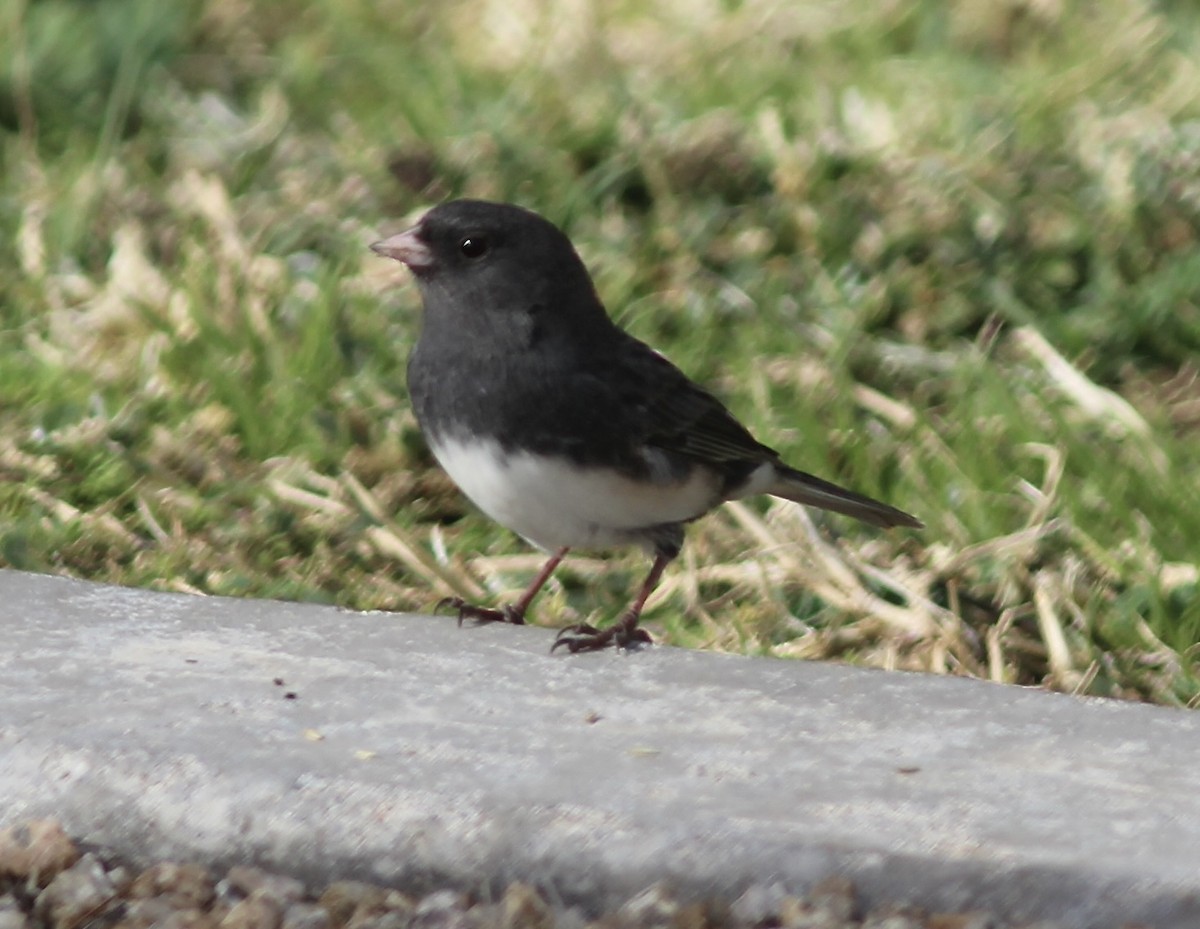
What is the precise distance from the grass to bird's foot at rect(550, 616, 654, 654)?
1.44 feet

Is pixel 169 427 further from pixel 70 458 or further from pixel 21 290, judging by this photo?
pixel 21 290

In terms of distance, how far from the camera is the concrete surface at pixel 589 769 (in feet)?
7.19

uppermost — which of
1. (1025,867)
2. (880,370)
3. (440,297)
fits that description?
(440,297)

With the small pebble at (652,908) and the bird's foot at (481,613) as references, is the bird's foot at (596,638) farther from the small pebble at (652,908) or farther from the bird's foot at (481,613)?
the small pebble at (652,908)

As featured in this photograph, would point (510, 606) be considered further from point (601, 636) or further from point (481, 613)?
point (601, 636)

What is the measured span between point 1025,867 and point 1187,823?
0.87 feet

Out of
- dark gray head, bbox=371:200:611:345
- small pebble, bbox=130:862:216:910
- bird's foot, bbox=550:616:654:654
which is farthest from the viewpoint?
dark gray head, bbox=371:200:611:345

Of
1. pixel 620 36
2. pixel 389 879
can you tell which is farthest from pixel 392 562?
pixel 620 36

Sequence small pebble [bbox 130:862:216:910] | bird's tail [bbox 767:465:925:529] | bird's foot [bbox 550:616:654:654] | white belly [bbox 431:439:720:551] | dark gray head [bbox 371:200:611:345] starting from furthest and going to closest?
bird's tail [bbox 767:465:925:529] < dark gray head [bbox 371:200:611:345] < white belly [bbox 431:439:720:551] < bird's foot [bbox 550:616:654:654] < small pebble [bbox 130:862:216:910]

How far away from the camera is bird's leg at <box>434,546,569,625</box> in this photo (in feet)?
10.7

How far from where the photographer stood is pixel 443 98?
228 inches

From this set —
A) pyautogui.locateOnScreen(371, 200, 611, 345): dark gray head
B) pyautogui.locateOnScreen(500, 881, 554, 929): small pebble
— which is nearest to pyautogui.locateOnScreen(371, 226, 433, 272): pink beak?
pyautogui.locateOnScreen(371, 200, 611, 345): dark gray head

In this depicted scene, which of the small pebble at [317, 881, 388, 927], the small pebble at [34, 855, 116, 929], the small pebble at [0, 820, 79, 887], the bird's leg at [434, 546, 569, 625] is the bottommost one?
the bird's leg at [434, 546, 569, 625]

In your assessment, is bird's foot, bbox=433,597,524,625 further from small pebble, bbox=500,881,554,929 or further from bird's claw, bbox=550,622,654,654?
small pebble, bbox=500,881,554,929
